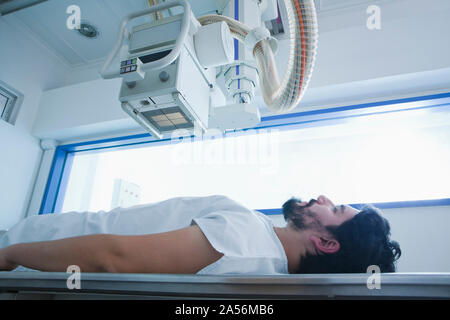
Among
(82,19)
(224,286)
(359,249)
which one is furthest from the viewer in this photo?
(82,19)

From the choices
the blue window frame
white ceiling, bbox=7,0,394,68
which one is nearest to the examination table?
the blue window frame

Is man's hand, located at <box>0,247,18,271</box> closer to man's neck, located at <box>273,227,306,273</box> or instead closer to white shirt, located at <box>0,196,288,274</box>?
white shirt, located at <box>0,196,288,274</box>

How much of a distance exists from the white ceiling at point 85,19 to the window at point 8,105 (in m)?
0.52

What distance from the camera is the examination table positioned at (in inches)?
17.1

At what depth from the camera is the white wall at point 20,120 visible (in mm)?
2039

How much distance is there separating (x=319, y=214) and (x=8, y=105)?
7.98 feet

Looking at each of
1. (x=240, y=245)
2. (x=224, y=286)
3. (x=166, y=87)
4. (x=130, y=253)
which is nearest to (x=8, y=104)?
(x=166, y=87)

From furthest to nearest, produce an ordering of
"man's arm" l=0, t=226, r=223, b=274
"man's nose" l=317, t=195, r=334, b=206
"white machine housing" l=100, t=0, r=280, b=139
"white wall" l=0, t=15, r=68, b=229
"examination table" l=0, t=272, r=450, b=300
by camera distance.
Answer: "white wall" l=0, t=15, r=68, b=229, "man's nose" l=317, t=195, r=334, b=206, "white machine housing" l=100, t=0, r=280, b=139, "man's arm" l=0, t=226, r=223, b=274, "examination table" l=0, t=272, r=450, b=300

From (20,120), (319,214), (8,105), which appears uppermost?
(8,105)

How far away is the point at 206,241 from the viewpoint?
0.73m

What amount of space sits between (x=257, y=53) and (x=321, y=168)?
1.14 meters

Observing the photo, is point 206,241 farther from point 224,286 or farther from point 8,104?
point 8,104
